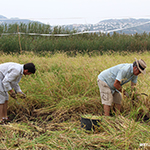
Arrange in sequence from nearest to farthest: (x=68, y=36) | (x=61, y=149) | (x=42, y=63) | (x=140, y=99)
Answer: (x=61, y=149)
(x=140, y=99)
(x=42, y=63)
(x=68, y=36)

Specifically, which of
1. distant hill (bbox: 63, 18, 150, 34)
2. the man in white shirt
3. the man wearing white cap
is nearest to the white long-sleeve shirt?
the man in white shirt

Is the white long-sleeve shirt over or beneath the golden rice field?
over

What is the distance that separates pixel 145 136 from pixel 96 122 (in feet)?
2.36

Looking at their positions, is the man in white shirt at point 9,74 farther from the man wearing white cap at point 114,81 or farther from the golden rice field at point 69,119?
the man wearing white cap at point 114,81

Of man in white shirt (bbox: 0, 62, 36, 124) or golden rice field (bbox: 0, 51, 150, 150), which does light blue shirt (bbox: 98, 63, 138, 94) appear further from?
man in white shirt (bbox: 0, 62, 36, 124)

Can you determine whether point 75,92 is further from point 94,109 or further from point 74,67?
point 74,67

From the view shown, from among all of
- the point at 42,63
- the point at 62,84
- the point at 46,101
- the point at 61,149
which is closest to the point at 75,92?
the point at 62,84

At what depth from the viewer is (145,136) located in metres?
2.49

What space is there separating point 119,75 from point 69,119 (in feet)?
3.89

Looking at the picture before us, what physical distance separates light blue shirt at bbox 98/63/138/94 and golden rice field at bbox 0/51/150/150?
347 mm

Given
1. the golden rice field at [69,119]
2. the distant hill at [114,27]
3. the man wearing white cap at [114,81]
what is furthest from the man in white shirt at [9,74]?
the distant hill at [114,27]

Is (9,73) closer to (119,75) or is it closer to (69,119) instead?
(69,119)

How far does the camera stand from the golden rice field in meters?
Answer: 2.48

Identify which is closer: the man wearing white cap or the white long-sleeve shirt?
the man wearing white cap
